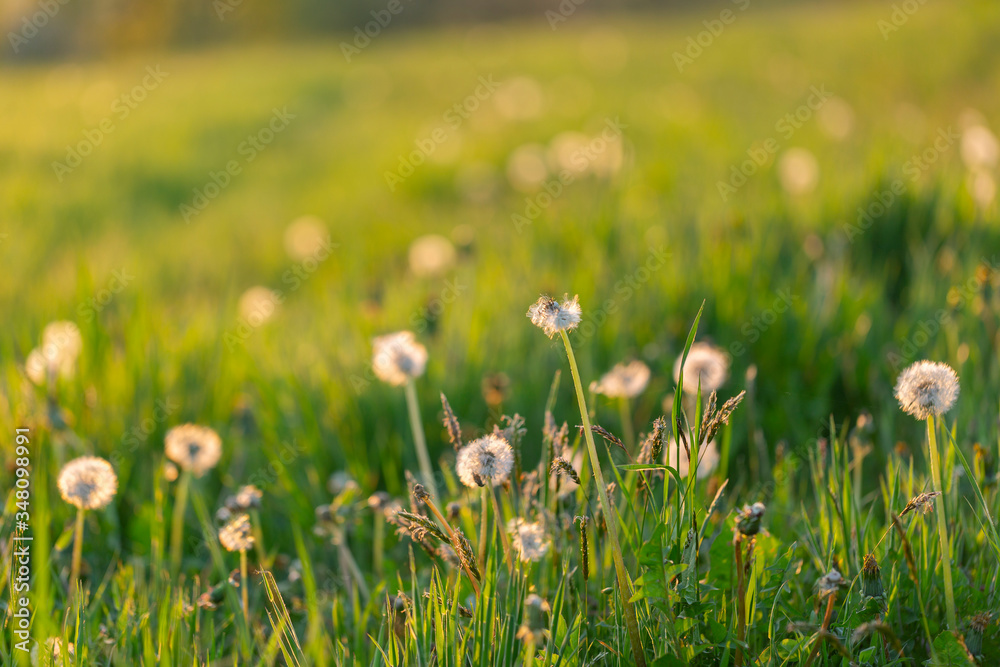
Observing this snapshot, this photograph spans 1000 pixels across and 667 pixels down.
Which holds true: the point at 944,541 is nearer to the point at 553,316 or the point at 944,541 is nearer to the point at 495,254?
the point at 553,316

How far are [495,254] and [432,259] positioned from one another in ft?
0.96

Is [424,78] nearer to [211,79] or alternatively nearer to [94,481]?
[211,79]

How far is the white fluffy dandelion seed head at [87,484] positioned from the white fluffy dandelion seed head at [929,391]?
1.43 meters

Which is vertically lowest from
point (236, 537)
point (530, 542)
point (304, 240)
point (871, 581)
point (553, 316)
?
point (871, 581)

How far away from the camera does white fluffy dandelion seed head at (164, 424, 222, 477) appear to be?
1717 mm

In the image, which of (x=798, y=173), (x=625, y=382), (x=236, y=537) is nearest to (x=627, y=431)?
(x=625, y=382)

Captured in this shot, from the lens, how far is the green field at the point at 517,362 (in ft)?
3.93

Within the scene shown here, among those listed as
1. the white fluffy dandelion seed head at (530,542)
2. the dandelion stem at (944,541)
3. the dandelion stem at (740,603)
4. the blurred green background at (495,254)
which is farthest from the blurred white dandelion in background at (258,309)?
the dandelion stem at (944,541)

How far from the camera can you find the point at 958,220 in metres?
2.99

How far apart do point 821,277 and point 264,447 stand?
1867mm

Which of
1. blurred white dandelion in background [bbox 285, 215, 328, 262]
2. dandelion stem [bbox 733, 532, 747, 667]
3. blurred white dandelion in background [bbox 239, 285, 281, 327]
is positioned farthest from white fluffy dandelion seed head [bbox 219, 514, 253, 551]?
blurred white dandelion in background [bbox 285, 215, 328, 262]

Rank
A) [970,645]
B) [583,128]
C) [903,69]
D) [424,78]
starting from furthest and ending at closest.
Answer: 1. [424,78]
2. [903,69]
3. [583,128]
4. [970,645]

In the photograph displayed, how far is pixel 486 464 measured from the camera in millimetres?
1134

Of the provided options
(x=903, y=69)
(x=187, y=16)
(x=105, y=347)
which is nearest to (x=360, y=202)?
(x=105, y=347)
